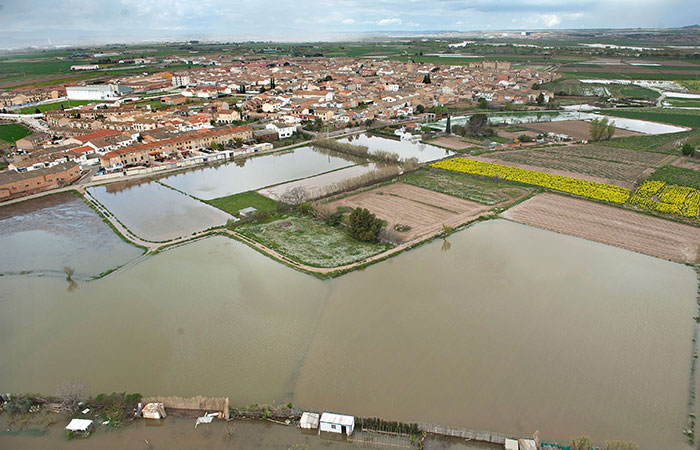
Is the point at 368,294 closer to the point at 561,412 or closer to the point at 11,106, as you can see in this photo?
the point at 561,412

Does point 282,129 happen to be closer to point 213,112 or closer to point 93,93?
point 213,112

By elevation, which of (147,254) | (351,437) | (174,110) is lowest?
(351,437)

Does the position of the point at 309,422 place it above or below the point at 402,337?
below

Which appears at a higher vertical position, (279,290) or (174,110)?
(174,110)

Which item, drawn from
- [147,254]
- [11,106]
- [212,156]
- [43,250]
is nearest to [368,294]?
[147,254]

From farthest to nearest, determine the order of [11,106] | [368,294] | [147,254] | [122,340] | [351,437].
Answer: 1. [11,106]
2. [147,254]
3. [368,294]
4. [122,340]
5. [351,437]

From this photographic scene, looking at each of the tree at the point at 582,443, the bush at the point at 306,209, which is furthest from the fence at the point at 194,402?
the bush at the point at 306,209

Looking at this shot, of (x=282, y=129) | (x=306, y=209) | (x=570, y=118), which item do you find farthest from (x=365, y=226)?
(x=570, y=118)
